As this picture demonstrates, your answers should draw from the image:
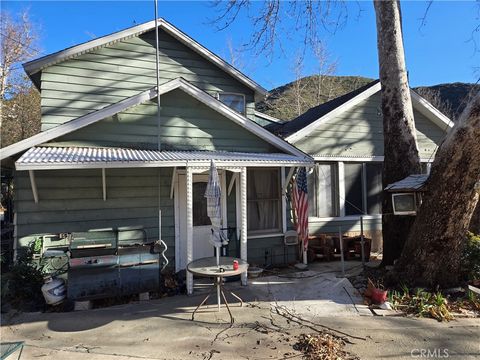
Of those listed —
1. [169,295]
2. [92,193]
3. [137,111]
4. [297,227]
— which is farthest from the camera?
[297,227]

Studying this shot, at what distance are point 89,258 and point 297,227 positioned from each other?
473 centimetres

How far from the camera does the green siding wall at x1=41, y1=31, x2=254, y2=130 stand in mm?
7477

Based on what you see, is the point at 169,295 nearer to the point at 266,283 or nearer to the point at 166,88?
the point at 266,283

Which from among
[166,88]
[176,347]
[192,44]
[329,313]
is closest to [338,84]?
[192,44]

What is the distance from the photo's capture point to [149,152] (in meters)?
6.51

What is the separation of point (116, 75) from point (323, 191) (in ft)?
20.5

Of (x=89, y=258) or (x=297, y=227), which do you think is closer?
(x=89, y=258)

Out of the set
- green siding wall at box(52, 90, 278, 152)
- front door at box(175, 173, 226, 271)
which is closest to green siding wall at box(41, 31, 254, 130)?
green siding wall at box(52, 90, 278, 152)

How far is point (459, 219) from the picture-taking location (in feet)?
17.4

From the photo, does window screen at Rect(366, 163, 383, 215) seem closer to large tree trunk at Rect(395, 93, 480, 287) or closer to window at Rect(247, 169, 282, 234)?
window at Rect(247, 169, 282, 234)

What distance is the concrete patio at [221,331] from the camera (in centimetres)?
387

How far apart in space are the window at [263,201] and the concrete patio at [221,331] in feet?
8.03

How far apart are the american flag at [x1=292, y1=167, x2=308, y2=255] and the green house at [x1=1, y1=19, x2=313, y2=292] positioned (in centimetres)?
41

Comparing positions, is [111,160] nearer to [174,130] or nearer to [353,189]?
[174,130]
